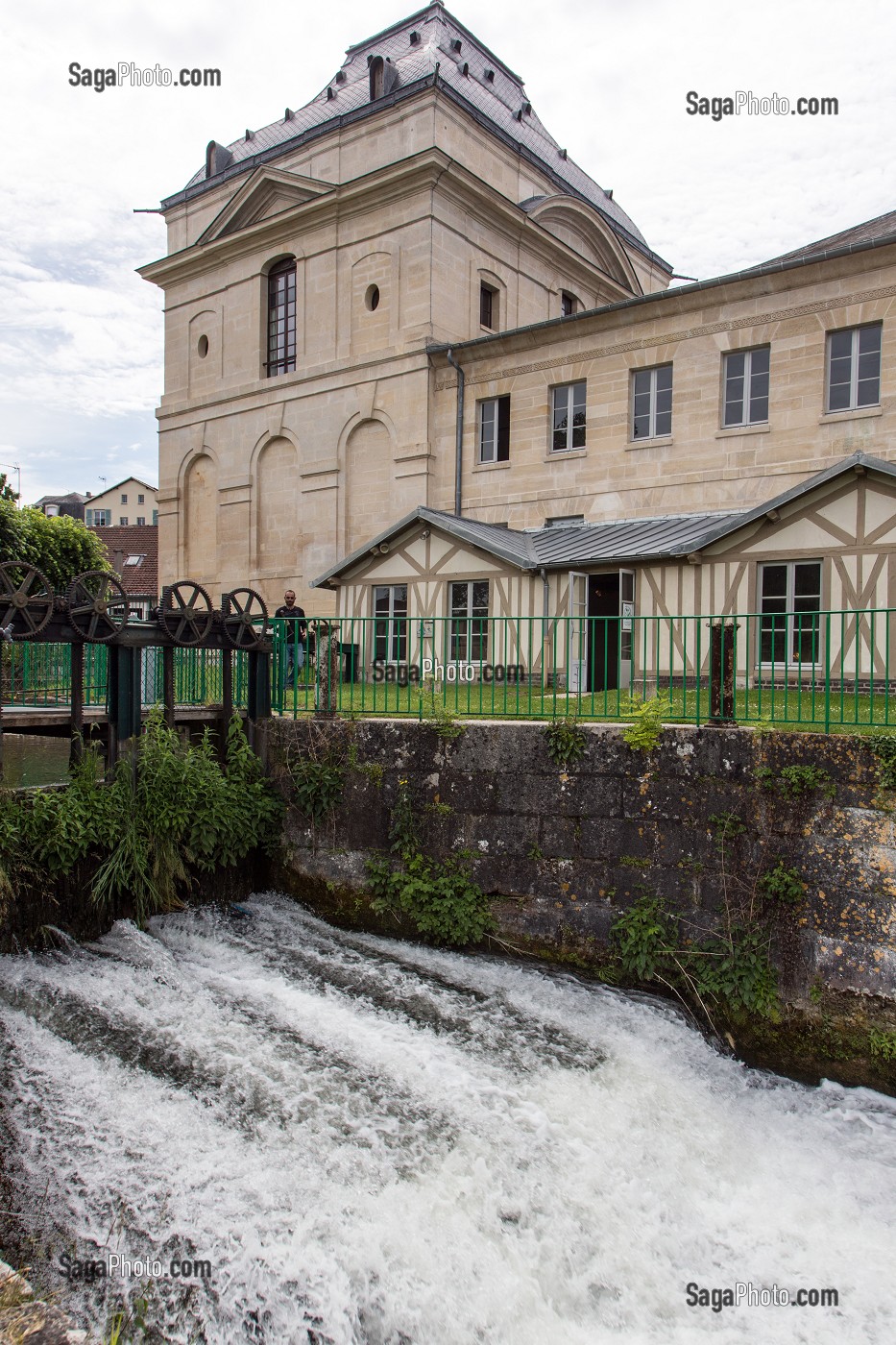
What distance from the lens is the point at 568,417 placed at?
18500 mm

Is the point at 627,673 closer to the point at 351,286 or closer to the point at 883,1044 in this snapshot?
the point at 883,1044

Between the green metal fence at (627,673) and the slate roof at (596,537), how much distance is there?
1173 millimetres

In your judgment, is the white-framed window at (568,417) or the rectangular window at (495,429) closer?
the white-framed window at (568,417)

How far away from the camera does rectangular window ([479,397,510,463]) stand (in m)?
19.4

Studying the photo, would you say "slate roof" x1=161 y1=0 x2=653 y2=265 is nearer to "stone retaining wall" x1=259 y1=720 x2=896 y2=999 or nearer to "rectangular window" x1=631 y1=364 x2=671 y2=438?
"rectangular window" x1=631 y1=364 x2=671 y2=438

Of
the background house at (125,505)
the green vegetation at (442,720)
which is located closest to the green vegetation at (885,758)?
the green vegetation at (442,720)

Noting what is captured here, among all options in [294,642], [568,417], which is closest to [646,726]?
[294,642]

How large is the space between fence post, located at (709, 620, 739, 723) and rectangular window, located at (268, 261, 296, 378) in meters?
18.3

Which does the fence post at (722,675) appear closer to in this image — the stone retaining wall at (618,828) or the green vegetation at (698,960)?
the stone retaining wall at (618,828)

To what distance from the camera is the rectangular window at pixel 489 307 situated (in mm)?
21672

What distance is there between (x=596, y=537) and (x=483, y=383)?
18.2 feet

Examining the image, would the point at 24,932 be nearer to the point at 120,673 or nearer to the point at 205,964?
the point at 205,964

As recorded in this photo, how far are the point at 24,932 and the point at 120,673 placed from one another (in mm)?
2587

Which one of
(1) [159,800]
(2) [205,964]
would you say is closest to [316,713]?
(1) [159,800]
